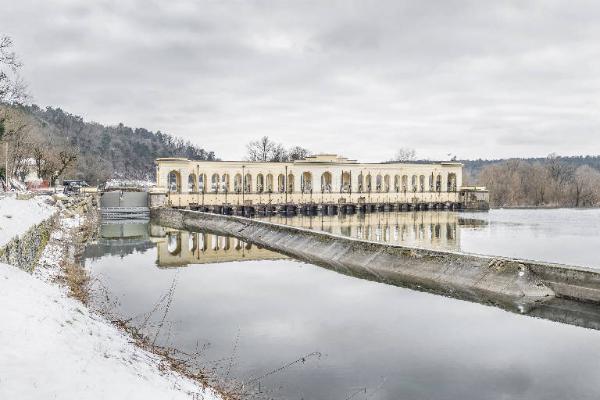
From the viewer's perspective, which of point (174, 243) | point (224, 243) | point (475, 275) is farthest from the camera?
point (174, 243)

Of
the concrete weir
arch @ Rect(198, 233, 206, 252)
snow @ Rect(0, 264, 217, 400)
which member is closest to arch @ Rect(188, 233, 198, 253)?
arch @ Rect(198, 233, 206, 252)

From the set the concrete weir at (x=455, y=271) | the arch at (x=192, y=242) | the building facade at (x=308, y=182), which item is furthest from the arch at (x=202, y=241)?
the building facade at (x=308, y=182)

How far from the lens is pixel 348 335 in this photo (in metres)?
11.8

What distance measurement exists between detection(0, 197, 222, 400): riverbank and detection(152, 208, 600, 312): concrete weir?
33.8 feet

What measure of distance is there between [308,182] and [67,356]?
67.8 meters

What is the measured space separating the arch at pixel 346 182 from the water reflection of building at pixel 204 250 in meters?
35.5

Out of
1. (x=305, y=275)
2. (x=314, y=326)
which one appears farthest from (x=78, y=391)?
(x=305, y=275)

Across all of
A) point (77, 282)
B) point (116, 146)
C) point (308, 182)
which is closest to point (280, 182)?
point (308, 182)

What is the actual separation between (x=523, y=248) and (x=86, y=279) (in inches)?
851

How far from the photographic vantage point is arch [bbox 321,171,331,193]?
2688 inches

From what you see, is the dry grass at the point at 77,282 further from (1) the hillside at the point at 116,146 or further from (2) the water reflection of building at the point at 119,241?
(1) the hillside at the point at 116,146

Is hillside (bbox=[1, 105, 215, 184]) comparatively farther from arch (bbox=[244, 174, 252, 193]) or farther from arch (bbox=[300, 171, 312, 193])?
arch (bbox=[244, 174, 252, 193])

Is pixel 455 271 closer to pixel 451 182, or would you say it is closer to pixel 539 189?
pixel 451 182

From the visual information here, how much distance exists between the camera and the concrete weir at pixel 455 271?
50.1 feet
